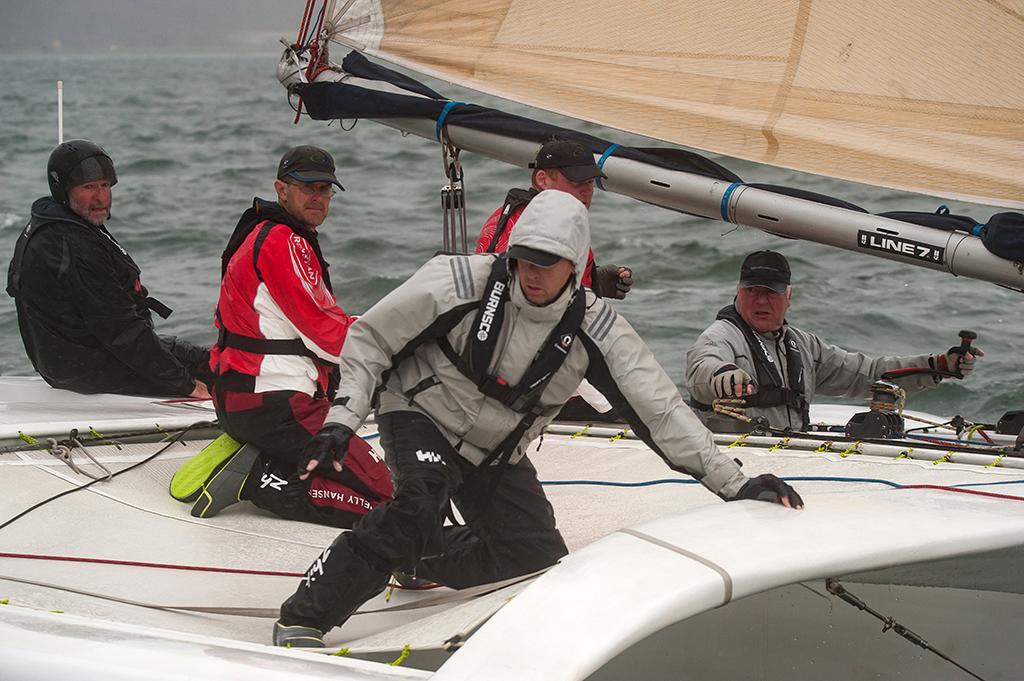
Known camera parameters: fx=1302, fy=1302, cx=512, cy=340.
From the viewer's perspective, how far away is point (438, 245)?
9.99 metres

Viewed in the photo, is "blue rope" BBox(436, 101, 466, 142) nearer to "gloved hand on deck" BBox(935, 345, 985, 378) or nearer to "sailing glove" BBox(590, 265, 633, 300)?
"sailing glove" BBox(590, 265, 633, 300)

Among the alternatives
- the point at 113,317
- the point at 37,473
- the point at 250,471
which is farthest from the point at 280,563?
the point at 113,317

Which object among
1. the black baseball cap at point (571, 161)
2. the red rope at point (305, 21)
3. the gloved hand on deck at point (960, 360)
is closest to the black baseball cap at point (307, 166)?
the black baseball cap at point (571, 161)

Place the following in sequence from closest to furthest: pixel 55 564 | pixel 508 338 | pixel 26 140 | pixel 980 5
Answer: pixel 508 338 < pixel 55 564 < pixel 980 5 < pixel 26 140

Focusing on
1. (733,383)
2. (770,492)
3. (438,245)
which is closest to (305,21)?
(733,383)

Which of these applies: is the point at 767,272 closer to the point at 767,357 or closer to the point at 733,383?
the point at 767,357

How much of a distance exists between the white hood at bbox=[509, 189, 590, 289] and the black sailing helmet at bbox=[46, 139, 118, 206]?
1899mm

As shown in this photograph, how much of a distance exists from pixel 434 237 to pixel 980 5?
7.24 metres

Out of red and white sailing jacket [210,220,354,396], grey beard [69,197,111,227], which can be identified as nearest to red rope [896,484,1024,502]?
red and white sailing jacket [210,220,354,396]

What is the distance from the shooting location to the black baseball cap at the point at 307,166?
11.5 ft

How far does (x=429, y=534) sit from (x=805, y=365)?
187 cm

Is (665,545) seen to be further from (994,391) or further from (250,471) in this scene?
(994,391)

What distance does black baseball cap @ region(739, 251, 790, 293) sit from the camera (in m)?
3.90

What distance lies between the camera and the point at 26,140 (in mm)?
17734
